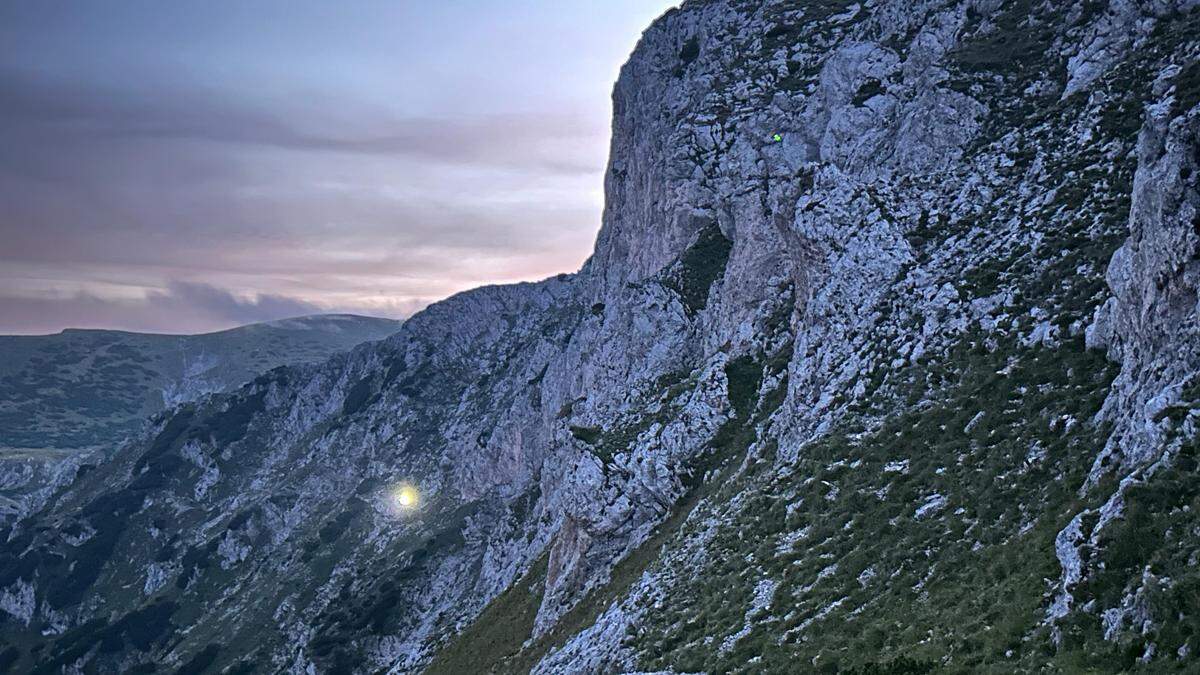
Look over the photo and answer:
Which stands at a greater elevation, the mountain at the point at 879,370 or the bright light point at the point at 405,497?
the mountain at the point at 879,370

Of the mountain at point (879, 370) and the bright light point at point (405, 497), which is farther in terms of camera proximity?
the bright light point at point (405, 497)

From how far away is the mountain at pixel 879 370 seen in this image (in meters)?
20.1

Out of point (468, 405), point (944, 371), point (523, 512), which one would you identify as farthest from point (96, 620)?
point (944, 371)

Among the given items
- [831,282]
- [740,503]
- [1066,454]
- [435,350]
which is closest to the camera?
[1066,454]

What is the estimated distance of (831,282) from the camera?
4419 cm

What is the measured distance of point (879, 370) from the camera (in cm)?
3656

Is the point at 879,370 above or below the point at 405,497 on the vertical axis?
above

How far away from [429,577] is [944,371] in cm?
10769

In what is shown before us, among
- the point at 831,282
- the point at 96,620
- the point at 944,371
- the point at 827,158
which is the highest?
the point at 827,158

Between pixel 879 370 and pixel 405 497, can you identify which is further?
pixel 405 497

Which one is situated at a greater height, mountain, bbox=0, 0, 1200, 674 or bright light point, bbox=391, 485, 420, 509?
mountain, bbox=0, 0, 1200, 674

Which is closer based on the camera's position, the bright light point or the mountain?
the mountain

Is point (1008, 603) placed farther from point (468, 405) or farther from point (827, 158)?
point (468, 405)

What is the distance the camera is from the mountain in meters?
20.1
